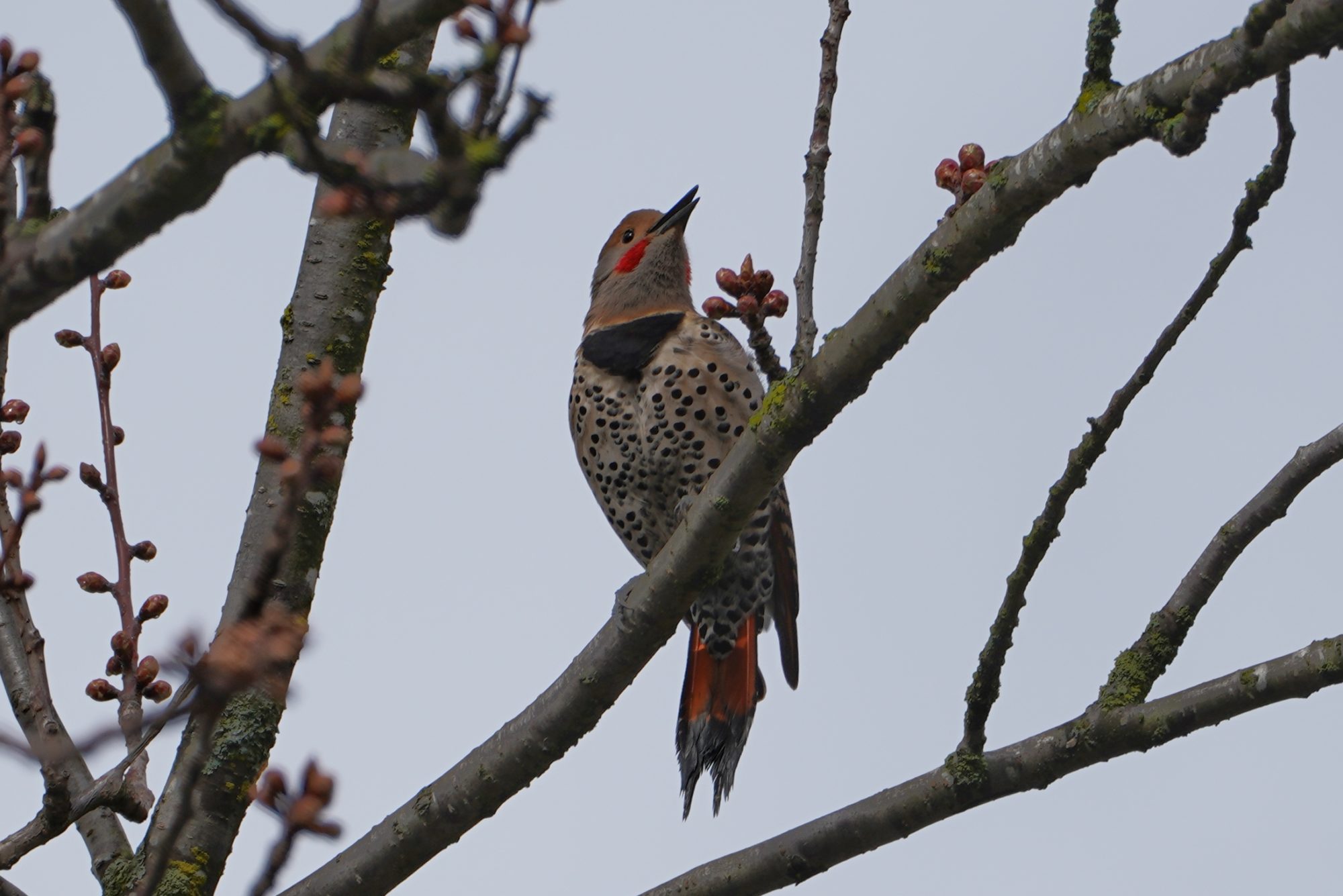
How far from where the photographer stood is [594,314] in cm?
623

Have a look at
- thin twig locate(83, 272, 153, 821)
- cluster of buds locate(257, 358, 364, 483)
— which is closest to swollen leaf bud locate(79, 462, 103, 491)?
thin twig locate(83, 272, 153, 821)

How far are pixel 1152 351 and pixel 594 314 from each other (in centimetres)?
357

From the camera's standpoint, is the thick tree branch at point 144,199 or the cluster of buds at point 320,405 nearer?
the cluster of buds at point 320,405

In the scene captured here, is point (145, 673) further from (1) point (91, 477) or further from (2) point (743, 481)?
(2) point (743, 481)

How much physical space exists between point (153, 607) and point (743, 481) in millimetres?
1211

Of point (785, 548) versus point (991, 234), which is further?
point (785, 548)

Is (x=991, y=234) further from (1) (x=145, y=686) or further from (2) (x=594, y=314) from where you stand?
(2) (x=594, y=314)

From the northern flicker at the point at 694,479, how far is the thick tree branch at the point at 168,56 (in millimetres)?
3602

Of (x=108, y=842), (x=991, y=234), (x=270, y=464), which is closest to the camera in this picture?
(x=991, y=234)

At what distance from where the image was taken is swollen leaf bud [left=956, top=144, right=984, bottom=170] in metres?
2.88

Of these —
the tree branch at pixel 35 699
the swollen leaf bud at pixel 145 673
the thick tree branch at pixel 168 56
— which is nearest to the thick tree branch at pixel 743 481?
the tree branch at pixel 35 699

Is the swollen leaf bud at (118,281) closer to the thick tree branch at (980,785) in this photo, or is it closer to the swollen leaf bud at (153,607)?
the swollen leaf bud at (153,607)

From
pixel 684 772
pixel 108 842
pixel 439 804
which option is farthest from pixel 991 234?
pixel 684 772

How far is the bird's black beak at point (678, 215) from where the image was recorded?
19.9 feet
